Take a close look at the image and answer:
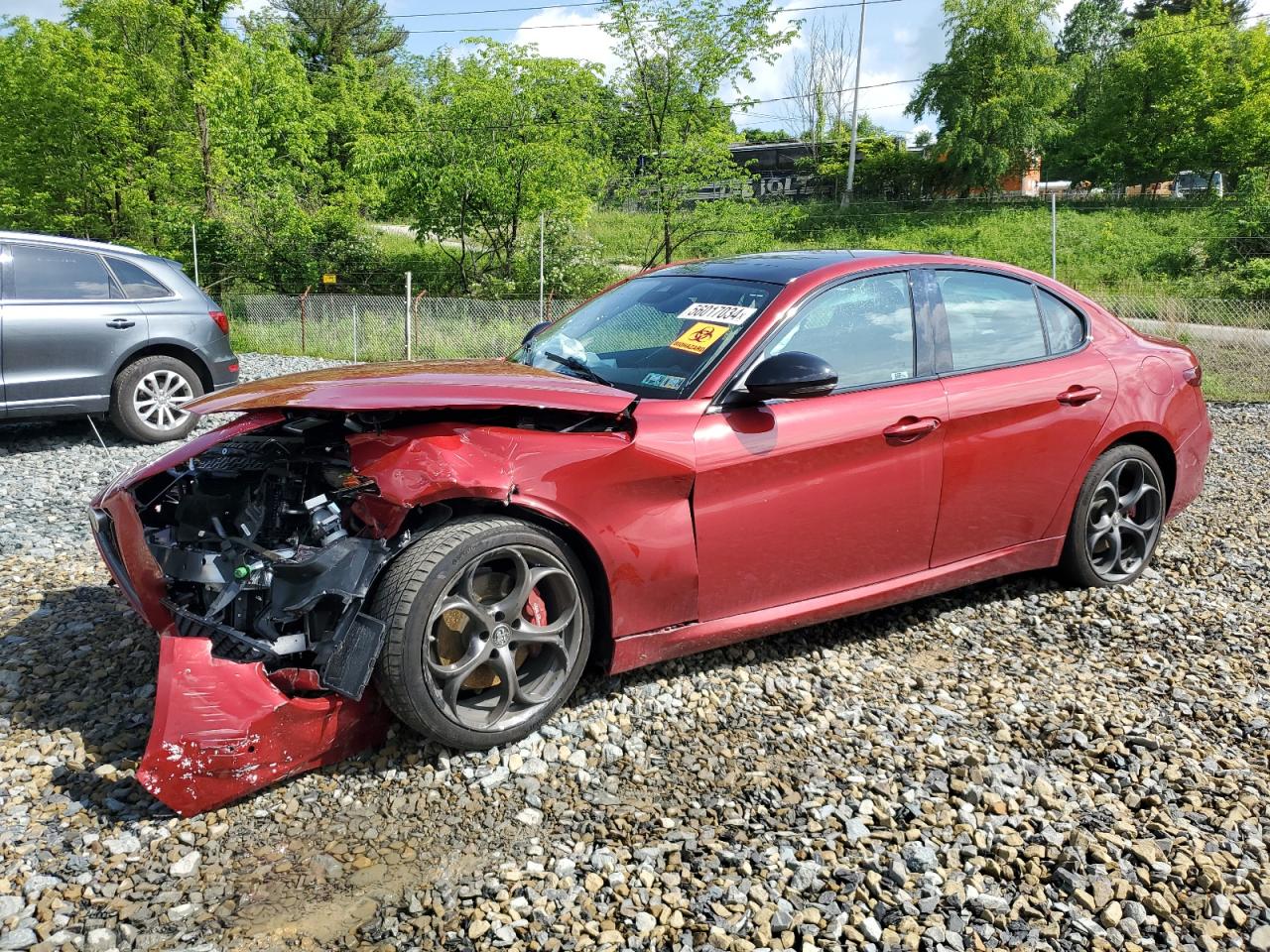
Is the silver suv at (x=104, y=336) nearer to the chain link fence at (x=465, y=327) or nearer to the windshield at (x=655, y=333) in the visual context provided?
the chain link fence at (x=465, y=327)

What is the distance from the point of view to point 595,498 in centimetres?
309

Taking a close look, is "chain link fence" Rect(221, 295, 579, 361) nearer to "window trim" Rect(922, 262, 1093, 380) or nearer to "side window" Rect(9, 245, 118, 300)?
"side window" Rect(9, 245, 118, 300)

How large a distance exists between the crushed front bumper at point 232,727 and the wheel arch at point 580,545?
65cm

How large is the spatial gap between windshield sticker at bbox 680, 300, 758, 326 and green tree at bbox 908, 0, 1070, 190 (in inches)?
1658

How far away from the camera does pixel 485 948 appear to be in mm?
2178

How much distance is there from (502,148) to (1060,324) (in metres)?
20.0

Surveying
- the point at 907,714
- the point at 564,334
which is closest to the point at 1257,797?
the point at 907,714

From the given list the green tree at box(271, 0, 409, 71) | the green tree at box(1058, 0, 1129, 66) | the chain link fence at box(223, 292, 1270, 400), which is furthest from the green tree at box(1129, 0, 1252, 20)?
the chain link fence at box(223, 292, 1270, 400)

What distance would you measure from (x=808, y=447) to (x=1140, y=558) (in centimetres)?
232

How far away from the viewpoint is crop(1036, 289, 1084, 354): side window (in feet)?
14.2

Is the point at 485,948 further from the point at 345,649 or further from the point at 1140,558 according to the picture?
the point at 1140,558

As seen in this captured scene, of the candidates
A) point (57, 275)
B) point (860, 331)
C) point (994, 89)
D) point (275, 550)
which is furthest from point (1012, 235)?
point (275, 550)

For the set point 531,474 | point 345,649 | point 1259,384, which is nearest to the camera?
point 345,649

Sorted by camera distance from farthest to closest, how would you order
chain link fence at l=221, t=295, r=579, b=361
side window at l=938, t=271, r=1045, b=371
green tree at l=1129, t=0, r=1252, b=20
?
green tree at l=1129, t=0, r=1252, b=20
chain link fence at l=221, t=295, r=579, b=361
side window at l=938, t=271, r=1045, b=371
